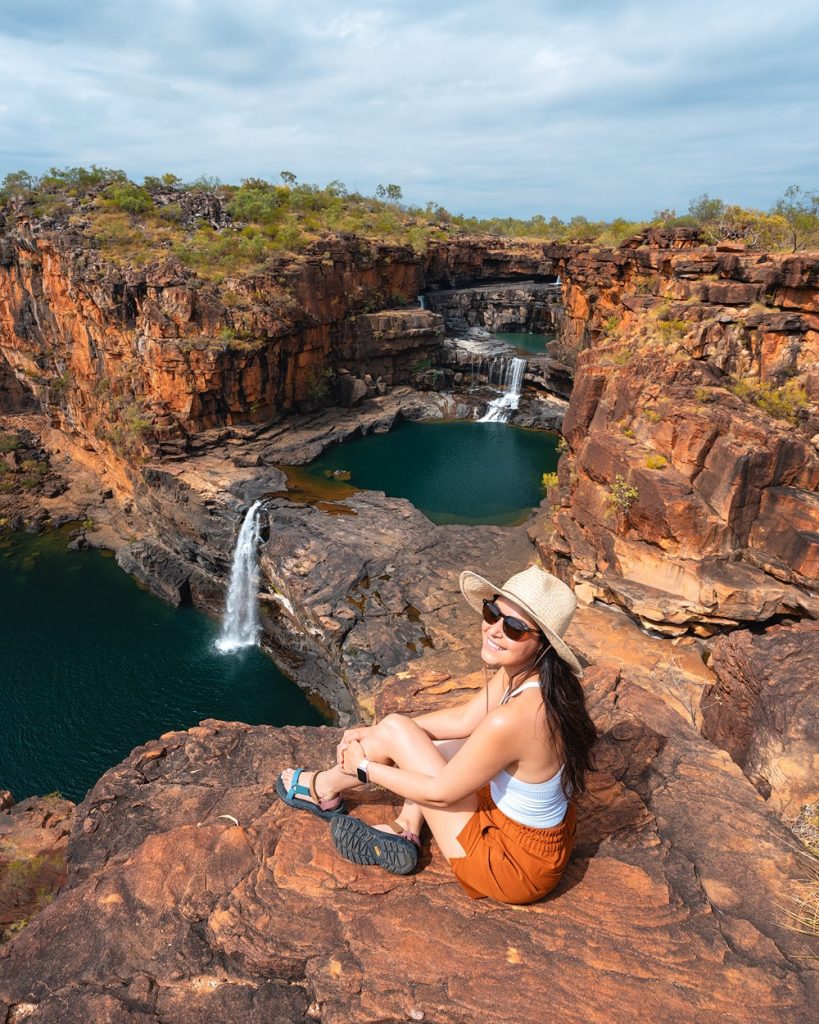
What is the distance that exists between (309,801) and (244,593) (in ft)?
59.4

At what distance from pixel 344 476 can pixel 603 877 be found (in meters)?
24.9

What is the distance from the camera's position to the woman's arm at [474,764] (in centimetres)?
346

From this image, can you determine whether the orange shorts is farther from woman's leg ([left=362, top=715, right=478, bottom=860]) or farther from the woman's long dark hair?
the woman's long dark hair

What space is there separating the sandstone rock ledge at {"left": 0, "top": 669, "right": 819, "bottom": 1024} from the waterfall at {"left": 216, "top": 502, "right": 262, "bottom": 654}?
16578 mm

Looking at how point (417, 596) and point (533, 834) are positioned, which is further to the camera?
point (417, 596)

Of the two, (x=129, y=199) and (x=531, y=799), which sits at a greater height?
(x=129, y=199)

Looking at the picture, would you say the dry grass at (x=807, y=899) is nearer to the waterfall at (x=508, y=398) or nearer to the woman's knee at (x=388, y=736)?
the woman's knee at (x=388, y=736)

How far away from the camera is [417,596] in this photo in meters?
18.1

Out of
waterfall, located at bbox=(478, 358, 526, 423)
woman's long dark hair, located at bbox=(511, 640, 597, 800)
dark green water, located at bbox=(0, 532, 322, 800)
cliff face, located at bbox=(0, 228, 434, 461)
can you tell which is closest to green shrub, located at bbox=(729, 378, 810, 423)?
woman's long dark hair, located at bbox=(511, 640, 597, 800)

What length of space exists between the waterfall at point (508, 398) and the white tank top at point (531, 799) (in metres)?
33.4

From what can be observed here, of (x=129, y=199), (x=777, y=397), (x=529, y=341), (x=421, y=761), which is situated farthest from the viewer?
(x=529, y=341)

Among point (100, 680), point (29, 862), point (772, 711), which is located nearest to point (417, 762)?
point (772, 711)

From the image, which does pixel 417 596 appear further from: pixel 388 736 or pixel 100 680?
pixel 388 736

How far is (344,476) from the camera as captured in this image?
28.2 metres
